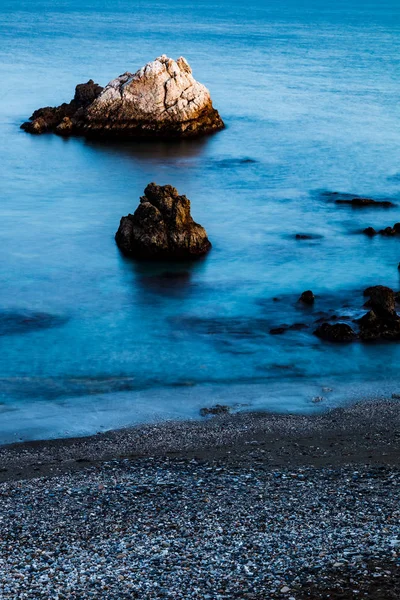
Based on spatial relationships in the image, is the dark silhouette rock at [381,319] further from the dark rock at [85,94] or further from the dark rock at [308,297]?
the dark rock at [85,94]

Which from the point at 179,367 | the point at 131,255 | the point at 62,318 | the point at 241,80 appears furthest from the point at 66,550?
the point at 241,80

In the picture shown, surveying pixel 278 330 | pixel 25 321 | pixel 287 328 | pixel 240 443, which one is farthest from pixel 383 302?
pixel 25 321

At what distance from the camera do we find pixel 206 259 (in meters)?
36.2

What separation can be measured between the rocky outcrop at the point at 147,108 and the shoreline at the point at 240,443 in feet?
107

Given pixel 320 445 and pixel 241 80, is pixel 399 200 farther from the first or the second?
pixel 241 80

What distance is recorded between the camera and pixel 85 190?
4609 centimetres

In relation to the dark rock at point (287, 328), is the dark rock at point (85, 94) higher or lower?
higher

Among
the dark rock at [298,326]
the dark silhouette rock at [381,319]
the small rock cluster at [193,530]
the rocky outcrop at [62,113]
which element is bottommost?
the small rock cluster at [193,530]

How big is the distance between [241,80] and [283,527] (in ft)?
202

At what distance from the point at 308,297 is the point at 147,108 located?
82.0ft

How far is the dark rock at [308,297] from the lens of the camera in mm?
31766

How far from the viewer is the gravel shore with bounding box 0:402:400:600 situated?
15.8 metres

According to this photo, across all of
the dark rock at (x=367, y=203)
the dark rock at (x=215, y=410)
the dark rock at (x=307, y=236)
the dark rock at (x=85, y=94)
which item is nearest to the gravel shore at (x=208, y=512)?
the dark rock at (x=215, y=410)

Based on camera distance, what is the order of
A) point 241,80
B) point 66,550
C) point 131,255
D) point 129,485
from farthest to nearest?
point 241,80 → point 131,255 → point 129,485 → point 66,550
